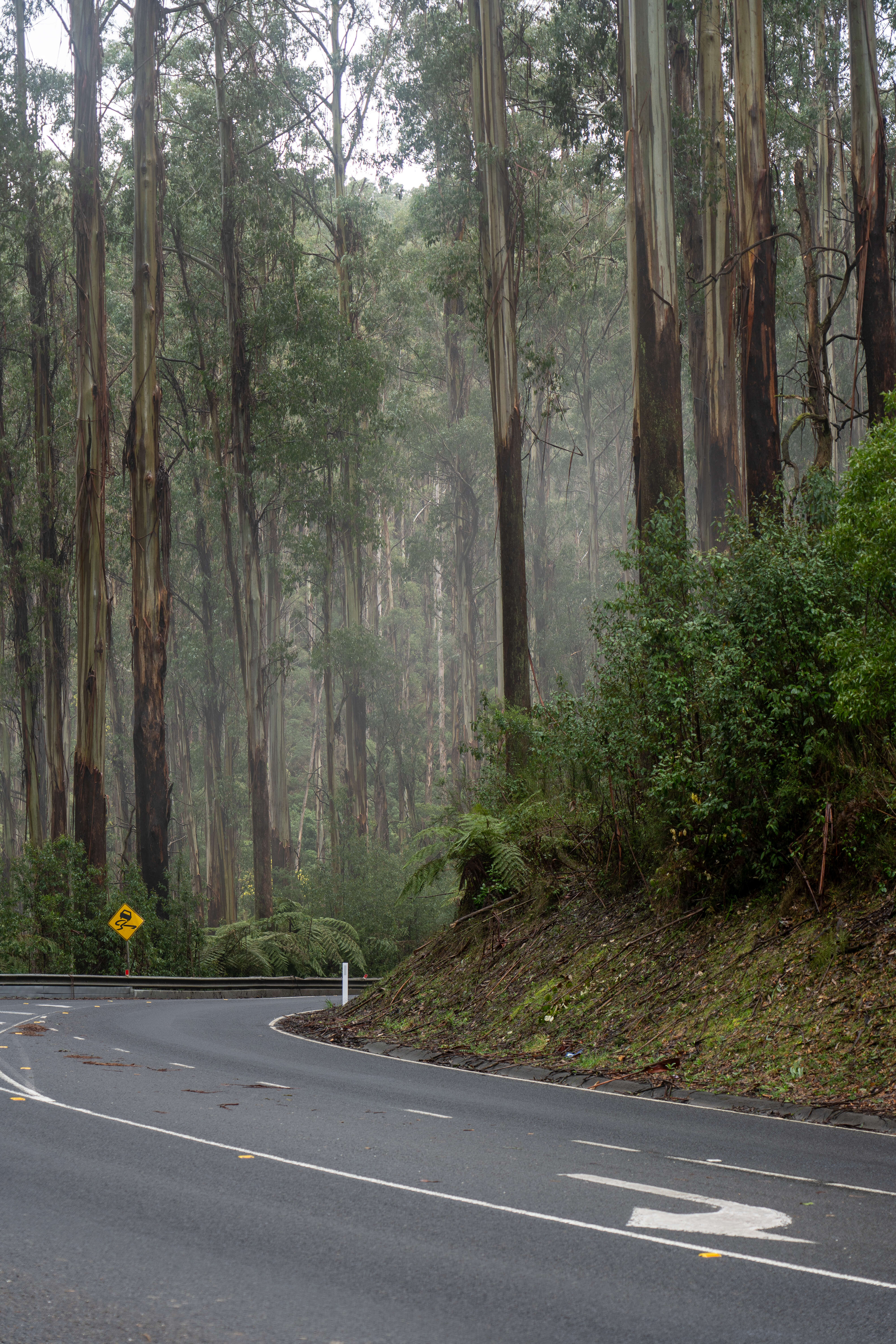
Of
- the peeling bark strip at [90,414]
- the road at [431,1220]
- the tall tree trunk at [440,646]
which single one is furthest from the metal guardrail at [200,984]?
the tall tree trunk at [440,646]

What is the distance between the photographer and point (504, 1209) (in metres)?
6.35

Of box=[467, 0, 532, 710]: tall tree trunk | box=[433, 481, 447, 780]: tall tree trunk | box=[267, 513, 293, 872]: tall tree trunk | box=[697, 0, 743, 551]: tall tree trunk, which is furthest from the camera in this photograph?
box=[433, 481, 447, 780]: tall tree trunk

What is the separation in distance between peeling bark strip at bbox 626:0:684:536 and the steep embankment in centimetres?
547

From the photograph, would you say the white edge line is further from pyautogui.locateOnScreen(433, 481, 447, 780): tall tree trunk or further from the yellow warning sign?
pyautogui.locateOnScreen(433, 481, 447, 780): tall tree trunk

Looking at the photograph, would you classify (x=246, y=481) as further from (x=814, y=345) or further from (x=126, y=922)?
(x=814, y=345)

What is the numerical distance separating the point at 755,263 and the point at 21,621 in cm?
2323

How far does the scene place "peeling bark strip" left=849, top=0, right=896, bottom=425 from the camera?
59.5 ft

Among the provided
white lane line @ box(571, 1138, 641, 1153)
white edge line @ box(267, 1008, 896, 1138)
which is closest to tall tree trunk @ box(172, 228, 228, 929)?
white edge line @ box(267, 1008, 896, 1138)

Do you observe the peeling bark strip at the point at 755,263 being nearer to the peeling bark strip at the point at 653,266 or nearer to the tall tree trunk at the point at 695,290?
the peeling bark strip at the point at 653,266

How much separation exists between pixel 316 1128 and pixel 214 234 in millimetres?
33882

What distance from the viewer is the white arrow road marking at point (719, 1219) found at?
19.1 ft

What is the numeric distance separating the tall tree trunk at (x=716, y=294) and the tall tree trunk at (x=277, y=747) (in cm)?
1722

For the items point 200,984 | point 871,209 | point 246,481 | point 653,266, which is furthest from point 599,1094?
point 246,481

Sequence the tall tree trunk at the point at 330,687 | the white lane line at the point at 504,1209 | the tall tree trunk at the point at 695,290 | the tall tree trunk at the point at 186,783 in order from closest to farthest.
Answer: the white lane line at the point at 504,1209 → the tall tree trunk at the point at 695,290 → the tall tree trunk at the point at 330,687 → the tall tree trunk at the point at 186,783
